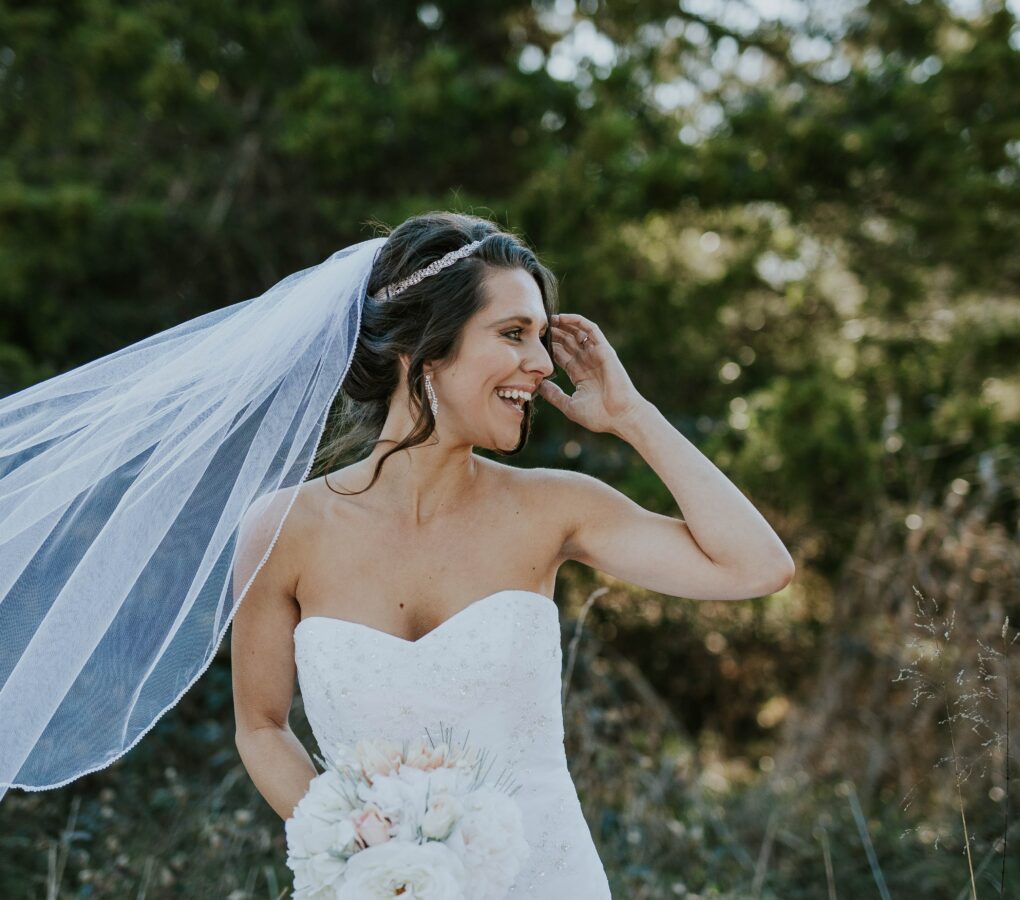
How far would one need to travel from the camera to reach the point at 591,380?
310 cm

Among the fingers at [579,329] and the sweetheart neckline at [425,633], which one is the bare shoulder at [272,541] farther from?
the fingers at [579,329]

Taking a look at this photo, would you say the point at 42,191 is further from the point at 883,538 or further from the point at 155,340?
the point at 883,538

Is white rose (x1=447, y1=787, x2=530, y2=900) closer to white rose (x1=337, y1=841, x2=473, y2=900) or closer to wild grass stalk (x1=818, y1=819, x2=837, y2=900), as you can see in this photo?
white rose (x1=337, y1=841, x2=473, y2=900)

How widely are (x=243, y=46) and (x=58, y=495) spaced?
5.19 metres

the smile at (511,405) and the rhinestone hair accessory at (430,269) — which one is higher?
the rhinestone hair accessory at (430,269)

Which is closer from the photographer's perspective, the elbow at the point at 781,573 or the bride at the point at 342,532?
the bride at the point at 342,532

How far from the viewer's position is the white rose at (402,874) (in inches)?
72.9

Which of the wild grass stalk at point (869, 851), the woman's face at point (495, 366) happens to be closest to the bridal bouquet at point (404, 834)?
the woman's face at point (495, 366)

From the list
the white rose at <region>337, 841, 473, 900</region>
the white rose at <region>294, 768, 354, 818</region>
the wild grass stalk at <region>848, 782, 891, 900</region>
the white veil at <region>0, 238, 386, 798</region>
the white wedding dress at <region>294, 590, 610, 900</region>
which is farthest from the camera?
the wild grass stalk at <region>848, 782, 891, 900</region>

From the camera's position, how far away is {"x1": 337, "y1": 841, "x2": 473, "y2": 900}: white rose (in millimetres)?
1852

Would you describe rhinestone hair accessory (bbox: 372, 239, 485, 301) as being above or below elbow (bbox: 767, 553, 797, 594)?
above

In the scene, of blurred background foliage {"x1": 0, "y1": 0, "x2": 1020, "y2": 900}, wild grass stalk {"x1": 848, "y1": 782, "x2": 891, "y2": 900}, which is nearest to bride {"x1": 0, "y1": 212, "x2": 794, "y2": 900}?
wild grass stalk {"x1": 848, "y1": 782, "x2": 891, "y2": 900}

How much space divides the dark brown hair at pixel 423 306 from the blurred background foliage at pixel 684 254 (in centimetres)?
253

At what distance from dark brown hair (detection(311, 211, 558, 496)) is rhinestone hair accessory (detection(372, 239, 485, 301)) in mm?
11
